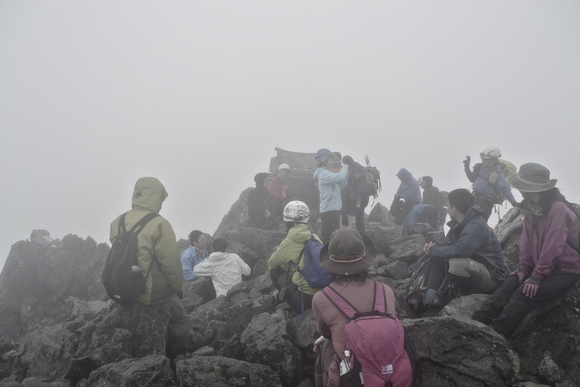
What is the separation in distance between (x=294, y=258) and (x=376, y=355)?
4096 millimetres

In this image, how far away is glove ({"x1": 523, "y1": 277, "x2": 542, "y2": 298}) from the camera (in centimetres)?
588

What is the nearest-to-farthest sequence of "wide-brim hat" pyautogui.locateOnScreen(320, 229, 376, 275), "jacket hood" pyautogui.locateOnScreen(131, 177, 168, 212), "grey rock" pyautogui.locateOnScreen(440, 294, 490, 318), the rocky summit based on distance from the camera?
1. "wide-brim hat" pyautogui.locateOnScreen(320, 229, 376, 275)
2. the rocky summit
3. "grey rock" pyautogui.locateOnScreen(440, 294, 490, 318)
4. "jacket hood" pyautogui.locateOnScreen(131, 177, 168, 212)

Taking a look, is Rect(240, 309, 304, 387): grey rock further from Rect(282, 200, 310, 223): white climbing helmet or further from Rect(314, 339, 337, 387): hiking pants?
Rect(282, 200, 310, 223): white climbing helmet

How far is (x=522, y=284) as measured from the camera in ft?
Answer: 20.4

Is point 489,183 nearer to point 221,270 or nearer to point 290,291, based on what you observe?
point 290,291

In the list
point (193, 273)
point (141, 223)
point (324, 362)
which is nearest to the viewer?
point (324, 362)

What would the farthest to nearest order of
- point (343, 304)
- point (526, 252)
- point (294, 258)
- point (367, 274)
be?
point (294, 258) → point (526, 252) → point (367, 274) → point (343, 304)

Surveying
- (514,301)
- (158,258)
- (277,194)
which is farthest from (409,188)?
(158,258)

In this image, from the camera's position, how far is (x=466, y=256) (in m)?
7.21

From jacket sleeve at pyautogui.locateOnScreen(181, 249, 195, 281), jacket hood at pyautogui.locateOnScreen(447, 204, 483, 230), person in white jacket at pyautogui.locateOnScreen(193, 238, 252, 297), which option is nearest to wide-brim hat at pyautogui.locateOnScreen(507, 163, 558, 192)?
jacket hood at pyautogui.locateOnScreen(447, 204, 483, 230)

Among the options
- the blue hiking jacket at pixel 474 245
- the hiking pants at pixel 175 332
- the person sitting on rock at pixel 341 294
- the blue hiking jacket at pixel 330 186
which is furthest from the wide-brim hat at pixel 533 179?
the hiking pants at pixel 175 332

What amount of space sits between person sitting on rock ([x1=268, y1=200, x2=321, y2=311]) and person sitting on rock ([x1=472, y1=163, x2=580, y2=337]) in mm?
3403

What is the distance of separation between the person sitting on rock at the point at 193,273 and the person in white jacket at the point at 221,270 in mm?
363

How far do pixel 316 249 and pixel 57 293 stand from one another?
967 inches
